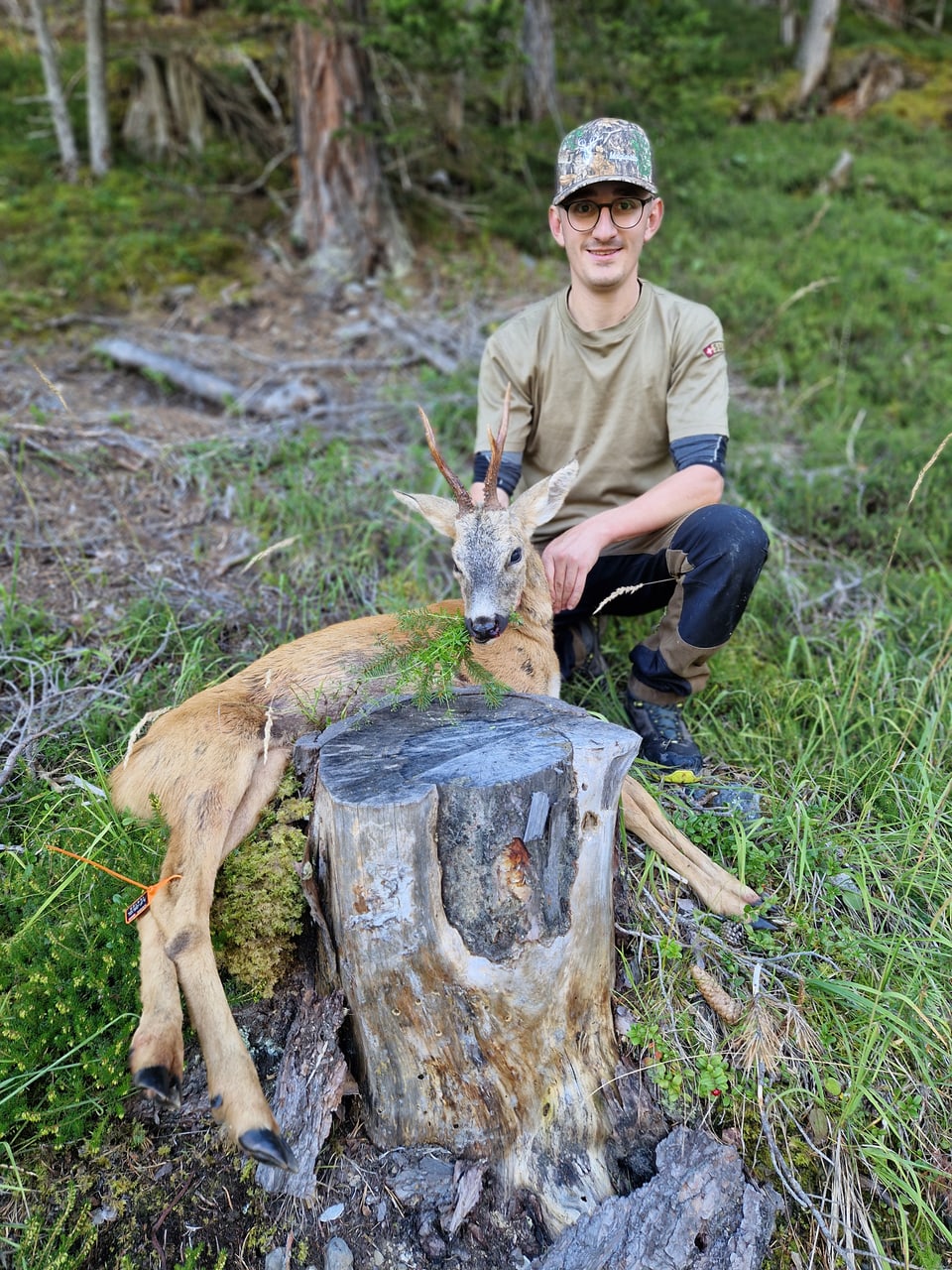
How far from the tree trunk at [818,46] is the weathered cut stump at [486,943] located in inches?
568

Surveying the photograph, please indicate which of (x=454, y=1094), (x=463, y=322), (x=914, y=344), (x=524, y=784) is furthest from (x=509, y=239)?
(x=454, y=1094)

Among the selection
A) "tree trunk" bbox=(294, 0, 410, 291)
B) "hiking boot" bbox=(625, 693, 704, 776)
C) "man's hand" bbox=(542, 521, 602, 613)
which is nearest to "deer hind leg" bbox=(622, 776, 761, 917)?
"hiking boot" bbox=(625, 693, 704, 776)

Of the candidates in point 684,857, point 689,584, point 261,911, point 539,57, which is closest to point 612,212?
point 689,584

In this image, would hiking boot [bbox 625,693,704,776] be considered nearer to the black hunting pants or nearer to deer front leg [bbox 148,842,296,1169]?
the black hunting pants

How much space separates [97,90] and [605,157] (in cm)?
642

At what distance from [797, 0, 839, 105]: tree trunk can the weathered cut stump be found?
14.4m

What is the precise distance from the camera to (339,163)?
283 inches

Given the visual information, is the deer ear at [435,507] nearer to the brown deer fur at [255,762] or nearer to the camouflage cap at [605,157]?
the brown deer fur at [255,762]

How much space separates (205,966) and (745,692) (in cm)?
267

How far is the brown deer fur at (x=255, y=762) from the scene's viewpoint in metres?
2.38

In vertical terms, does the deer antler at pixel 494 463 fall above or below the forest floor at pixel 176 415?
above

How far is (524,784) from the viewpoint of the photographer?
2.38 m

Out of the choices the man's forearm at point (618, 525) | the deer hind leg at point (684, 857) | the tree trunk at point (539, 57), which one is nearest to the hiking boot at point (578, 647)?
the man's forearm at point (618, 525)

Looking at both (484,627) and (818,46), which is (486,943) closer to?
(484,627)
